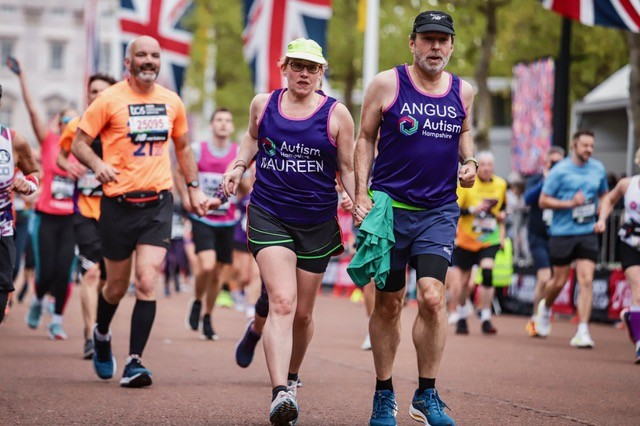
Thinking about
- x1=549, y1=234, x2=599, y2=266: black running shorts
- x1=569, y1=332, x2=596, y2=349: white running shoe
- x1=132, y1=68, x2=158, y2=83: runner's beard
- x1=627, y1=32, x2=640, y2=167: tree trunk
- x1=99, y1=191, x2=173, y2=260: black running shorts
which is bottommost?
x1=569, y1=332, x2=596, y2=349: white running shoe

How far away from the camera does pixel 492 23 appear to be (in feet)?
105

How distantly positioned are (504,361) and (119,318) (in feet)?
20.6

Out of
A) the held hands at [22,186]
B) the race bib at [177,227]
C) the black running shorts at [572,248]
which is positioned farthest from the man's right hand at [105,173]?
the race bib at [177,227]

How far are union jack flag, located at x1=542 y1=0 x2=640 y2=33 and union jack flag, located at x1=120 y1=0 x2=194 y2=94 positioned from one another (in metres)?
11.4

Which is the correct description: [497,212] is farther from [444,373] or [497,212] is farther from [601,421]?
[601,421]

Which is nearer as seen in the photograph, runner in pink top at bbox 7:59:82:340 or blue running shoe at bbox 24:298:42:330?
runner in pink top at bbox 7:59:82:340

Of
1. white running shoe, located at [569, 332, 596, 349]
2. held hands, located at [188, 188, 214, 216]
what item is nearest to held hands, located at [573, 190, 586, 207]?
white running shoe, located at [569, 332, 596, 349]

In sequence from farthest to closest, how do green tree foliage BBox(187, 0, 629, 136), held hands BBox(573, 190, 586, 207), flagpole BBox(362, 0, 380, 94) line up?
green tree foliage BBox(187, 0, 629, 136) < flagpole BBox(362, 0, 380, 94) < held hands BBox(573, 190, 586, 207)

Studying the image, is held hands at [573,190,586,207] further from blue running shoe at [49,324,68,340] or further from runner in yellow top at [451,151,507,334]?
blue running shoe at [49,324,68,340]

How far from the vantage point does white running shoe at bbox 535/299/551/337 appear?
15.4 m

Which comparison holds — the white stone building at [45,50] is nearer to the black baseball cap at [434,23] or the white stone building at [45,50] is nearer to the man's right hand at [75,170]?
the man's right hand at [75,170]

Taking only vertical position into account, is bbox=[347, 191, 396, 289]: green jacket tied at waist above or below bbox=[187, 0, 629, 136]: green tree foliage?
below

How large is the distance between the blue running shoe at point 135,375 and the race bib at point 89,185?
2.71 meters

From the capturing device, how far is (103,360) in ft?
31.2
